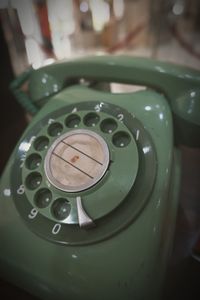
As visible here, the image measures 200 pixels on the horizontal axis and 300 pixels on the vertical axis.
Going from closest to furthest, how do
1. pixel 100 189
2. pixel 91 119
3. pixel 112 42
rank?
1. pixel 100 189
2. pixel 91 119
3. pixel 112 42

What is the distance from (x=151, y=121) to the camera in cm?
51

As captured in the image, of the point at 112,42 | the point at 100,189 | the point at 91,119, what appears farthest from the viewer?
the point at 112,42

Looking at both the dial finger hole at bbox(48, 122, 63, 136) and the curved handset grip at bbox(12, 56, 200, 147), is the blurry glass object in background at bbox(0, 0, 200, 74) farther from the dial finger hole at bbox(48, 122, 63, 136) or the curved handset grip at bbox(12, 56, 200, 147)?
the dial finger hole at bbox(48, 122, 63, 136)

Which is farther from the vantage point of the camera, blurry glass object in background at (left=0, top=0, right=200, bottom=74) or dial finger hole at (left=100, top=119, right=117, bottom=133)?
blurry glass object in background at (left=0, top=0, right=200, bottom=74)

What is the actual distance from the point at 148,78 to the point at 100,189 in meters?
0.25

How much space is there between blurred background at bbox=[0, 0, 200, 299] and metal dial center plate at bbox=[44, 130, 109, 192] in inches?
8.4

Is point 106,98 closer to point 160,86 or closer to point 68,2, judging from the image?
point 160,86

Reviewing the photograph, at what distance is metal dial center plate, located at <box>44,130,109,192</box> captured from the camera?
46cm

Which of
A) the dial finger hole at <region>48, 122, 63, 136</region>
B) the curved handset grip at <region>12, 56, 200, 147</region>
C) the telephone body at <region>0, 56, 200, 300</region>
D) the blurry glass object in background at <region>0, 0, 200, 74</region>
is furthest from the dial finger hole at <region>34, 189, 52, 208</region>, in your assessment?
the blurry glass object in background at <region>0, 0, 200, 74</region>

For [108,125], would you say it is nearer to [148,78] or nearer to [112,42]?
[148,78]

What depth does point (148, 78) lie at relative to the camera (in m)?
0.58

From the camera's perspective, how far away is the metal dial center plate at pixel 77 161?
1.50ft

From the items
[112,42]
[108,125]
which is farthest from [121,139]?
[112,42]

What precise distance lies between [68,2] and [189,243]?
2.58ft
